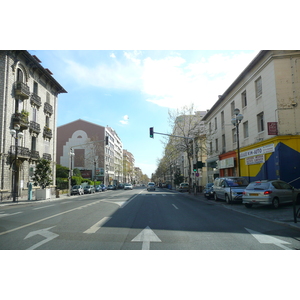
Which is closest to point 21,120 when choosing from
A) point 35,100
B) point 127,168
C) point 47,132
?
point 35,100

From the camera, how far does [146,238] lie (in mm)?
6973

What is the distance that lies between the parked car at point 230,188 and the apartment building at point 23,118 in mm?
17167

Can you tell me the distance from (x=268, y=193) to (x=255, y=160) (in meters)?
9.80

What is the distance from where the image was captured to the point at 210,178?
4106 cm

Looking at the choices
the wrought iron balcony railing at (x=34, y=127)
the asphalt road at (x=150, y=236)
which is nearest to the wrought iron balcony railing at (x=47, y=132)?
the wrought iron balcony railing at (x=34, y=127)

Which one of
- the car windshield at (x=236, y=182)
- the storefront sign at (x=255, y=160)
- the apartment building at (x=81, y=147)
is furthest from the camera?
the apartment building at (x=81, y=147)

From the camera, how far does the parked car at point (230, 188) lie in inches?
661

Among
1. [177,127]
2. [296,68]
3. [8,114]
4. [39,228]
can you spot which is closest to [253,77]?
[296,68]

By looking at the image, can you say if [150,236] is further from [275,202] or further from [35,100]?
[35,100]

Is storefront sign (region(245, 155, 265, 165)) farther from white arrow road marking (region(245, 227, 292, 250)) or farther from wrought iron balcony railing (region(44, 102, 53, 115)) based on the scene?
wrought iron balcony railing (region(44, 102, 53, 115))

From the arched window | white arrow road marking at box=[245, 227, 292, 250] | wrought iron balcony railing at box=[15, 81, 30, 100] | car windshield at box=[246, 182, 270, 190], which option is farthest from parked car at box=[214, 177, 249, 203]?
the arched window

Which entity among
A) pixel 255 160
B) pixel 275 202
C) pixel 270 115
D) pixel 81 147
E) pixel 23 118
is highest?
pixel 81 147

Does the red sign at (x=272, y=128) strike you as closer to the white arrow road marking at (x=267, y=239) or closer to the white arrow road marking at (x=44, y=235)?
the white arrow road marking at (x=267, y=239)
